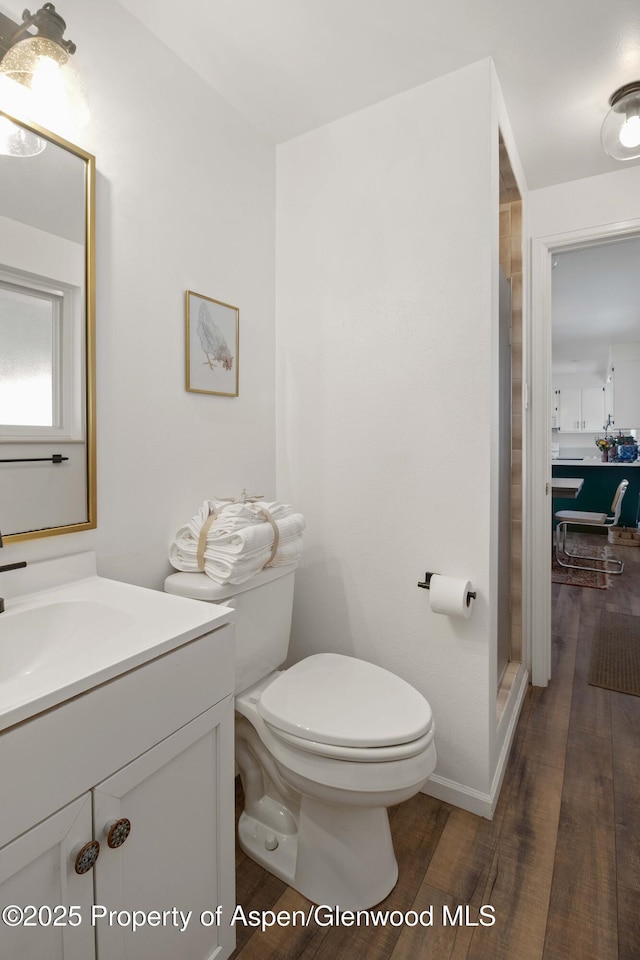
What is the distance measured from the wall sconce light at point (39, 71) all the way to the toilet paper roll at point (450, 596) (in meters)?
1.56

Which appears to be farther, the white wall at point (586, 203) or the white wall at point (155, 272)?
the white wall at point (586, 203)

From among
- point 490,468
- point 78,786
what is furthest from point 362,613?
point 78,786

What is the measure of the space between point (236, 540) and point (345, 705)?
1.75ft

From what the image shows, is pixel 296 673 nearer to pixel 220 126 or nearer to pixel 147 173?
pixel 147 173

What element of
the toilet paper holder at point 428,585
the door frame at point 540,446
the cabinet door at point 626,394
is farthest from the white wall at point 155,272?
the cabinet door at point 626,394

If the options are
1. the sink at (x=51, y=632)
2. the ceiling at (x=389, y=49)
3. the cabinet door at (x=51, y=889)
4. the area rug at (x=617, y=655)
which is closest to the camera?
the cabinet door at (x=51, y=889)

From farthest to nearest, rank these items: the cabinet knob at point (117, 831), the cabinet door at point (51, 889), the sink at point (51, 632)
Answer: the sink at point (51, 632) → the cabinet knob at point (117, 831) → the cabinet door at point (51, 889)

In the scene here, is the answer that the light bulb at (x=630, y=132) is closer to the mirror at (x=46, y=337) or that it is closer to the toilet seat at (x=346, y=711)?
the mirror at (x=46, y=337)

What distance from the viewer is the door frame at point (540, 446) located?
234cm

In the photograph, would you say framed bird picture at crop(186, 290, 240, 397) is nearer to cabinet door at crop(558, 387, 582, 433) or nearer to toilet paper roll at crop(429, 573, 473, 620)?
toilet paper roll at crop(429, 573, 473, 620)

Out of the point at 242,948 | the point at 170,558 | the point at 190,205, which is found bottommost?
the point at 242,948

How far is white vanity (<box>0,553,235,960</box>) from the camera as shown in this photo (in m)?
0.69

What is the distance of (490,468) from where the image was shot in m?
1.57

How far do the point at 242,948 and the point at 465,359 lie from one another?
1671 millimetres
